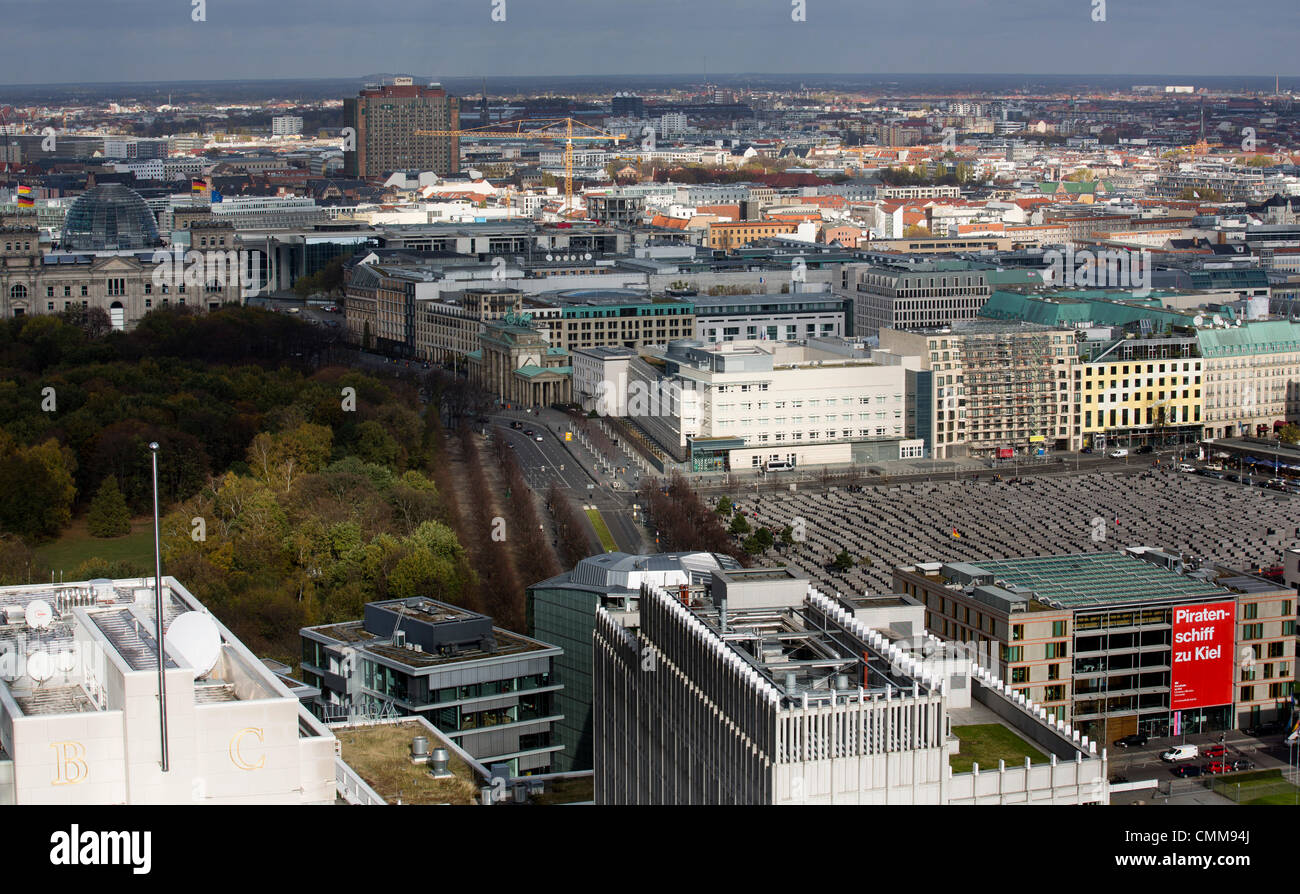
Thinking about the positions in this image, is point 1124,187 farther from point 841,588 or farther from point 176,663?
point 176,663

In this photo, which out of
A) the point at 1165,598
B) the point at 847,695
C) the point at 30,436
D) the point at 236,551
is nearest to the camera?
the point at 847,695

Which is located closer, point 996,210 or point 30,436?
point 30,436

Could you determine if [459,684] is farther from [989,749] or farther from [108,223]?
[108,223]

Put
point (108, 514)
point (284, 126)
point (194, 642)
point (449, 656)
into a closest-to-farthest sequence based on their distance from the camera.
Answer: point (194, 642) → point (449, 656) → point (108, 514) → point (284, 126)
